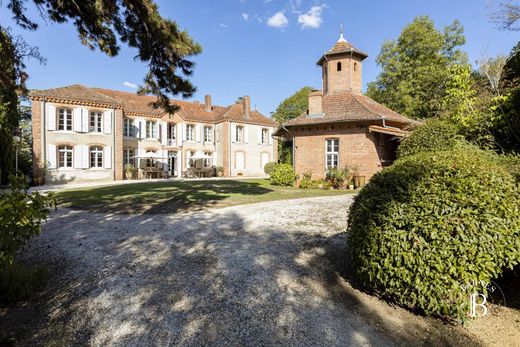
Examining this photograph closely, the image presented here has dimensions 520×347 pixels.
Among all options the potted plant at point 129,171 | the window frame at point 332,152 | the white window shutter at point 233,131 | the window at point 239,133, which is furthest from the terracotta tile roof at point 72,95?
the window frame at point 332,152

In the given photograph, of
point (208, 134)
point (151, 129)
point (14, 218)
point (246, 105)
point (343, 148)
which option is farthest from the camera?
point (246, 105)

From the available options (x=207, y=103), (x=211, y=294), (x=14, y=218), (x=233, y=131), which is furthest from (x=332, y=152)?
(x=207, y=103)

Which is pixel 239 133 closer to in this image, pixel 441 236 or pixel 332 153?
pixel 332 153

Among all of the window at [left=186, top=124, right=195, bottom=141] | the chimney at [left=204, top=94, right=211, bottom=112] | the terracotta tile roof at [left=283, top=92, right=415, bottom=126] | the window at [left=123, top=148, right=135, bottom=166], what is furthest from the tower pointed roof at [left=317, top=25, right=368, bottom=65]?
the window at [left=123, top=148, right=135, bottom=166]

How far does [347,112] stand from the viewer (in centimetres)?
1533

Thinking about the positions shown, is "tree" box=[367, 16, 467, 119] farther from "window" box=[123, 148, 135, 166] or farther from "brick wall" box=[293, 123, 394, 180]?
"window" box=[123, 148, 135, 166]

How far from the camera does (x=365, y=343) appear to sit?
2.46 meters

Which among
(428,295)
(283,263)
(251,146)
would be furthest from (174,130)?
(428,295)

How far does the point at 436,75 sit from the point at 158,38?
25.2 metres

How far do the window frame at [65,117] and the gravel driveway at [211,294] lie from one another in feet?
60.0

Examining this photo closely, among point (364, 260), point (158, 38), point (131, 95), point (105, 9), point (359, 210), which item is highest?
point (131, 95)

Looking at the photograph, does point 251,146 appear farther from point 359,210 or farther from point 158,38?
point 359,210

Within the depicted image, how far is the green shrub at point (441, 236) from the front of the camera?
263cm

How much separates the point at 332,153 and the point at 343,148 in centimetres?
74
